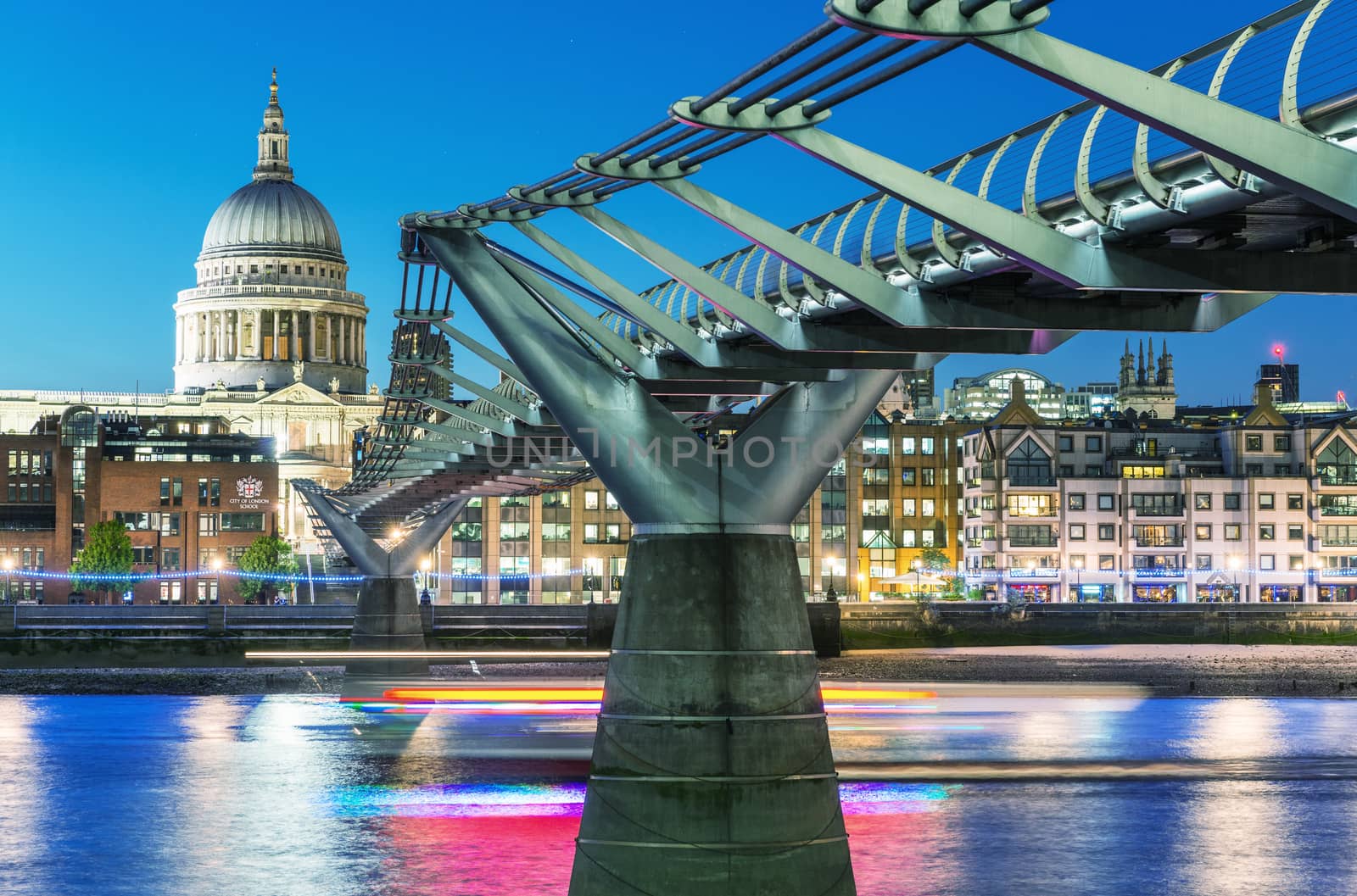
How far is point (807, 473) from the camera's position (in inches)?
979

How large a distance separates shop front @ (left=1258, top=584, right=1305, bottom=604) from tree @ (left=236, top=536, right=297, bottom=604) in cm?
6968

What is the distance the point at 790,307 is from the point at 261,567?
419 feet

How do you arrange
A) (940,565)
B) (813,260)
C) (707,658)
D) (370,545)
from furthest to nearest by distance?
(940,565) → (370,545) → (707,658) → (813,260)

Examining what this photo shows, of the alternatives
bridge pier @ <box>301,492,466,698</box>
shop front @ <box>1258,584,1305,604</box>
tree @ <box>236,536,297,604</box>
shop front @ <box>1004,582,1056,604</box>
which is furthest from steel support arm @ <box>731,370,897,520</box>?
tree @ <box>236,536,297,604</box>

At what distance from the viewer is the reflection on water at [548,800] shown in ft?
119

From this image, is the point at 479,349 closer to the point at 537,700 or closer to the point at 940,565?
the point at 537,700

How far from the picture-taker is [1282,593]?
125562 mm

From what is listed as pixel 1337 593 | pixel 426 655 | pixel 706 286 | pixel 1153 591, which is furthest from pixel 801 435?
pixel 1337 593

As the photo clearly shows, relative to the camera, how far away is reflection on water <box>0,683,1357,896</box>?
3625 centimetres

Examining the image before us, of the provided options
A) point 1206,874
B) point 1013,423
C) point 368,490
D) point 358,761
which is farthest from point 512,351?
point 1013,423

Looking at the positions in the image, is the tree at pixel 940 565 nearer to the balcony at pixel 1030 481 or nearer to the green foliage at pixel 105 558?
the balcony at pixel 1030 481

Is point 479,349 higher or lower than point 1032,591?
higher

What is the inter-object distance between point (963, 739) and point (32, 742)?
2917 cm

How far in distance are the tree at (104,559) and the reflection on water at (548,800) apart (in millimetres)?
64121
